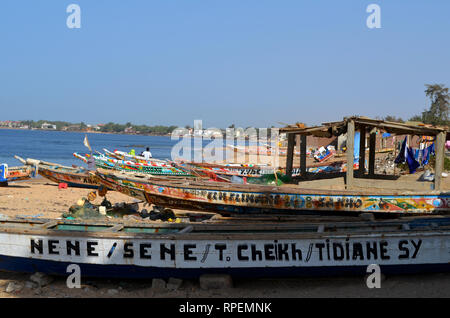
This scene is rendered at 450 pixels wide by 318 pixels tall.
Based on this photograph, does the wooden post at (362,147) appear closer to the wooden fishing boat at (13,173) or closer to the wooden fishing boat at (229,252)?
the wooden fishing boat at (229,252)

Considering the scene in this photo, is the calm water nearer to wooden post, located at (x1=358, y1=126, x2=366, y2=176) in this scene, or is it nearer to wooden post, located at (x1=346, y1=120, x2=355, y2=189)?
wooden post, located at (x1=358, y1=126, x2=366, y2=176)

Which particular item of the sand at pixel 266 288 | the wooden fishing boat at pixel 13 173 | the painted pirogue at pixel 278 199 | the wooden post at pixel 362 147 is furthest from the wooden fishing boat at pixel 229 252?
the wooden fishing boat at pixel 13 173

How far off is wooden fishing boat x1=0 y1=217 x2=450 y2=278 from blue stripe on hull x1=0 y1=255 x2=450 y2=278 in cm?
1

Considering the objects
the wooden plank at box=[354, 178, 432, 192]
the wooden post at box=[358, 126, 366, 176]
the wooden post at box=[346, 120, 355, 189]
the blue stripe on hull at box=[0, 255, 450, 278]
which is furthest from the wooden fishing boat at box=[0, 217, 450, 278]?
the wooden post at box=[358, 126, 366, 176]

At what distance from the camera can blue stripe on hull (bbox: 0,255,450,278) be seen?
6848mm

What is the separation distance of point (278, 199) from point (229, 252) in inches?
119

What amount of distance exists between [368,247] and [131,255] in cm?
353

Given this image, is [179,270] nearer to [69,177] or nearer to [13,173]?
[69,177]

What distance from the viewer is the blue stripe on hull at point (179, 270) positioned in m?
6.85

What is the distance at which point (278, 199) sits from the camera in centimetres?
962

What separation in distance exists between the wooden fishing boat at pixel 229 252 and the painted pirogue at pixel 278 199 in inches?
79.5

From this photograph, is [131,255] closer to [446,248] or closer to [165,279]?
[165,279]

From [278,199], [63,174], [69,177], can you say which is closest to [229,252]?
[278,199]
